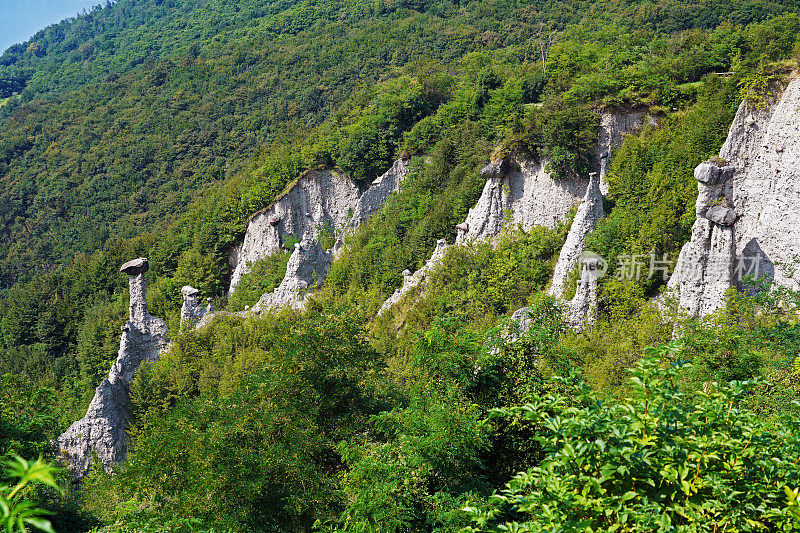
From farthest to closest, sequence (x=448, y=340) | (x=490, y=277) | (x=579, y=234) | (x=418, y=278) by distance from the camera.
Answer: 1. (x=418, y=278)
2. (x=490, y=277)
3. (x=579, y=234)
4. (x=448, y=340)

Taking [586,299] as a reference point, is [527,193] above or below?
above

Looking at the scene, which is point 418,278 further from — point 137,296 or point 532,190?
point 137,296

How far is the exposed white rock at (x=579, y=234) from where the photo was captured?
23.3m

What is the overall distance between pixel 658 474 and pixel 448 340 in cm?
597

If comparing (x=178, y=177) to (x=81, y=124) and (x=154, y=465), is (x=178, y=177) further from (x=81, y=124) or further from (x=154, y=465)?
(x=154, y=465)

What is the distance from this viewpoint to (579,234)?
23.4 meters

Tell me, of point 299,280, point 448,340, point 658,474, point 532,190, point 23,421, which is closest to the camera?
point 658,474

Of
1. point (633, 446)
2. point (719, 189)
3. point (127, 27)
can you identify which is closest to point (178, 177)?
point (719, 189)

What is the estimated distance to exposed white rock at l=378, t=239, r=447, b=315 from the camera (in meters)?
28.6

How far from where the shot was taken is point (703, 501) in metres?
5.10

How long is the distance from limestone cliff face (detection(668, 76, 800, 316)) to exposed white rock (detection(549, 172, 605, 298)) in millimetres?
3805

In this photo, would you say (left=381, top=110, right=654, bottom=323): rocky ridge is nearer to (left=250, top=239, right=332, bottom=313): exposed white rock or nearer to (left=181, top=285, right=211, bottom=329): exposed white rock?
(left=250, top=239, right=332, bottom=313): exposed white rock

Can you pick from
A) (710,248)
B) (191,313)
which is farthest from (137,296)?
(710,248)

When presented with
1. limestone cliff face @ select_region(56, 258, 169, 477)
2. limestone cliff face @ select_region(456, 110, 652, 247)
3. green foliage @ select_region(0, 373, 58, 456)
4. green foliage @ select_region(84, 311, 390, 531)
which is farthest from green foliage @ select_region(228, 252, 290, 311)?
green foliage @ select_region(0, 373, 58, 456)
